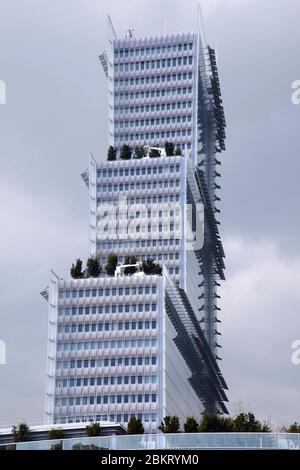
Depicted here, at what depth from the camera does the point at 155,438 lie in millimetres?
114188

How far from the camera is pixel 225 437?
384 ft
